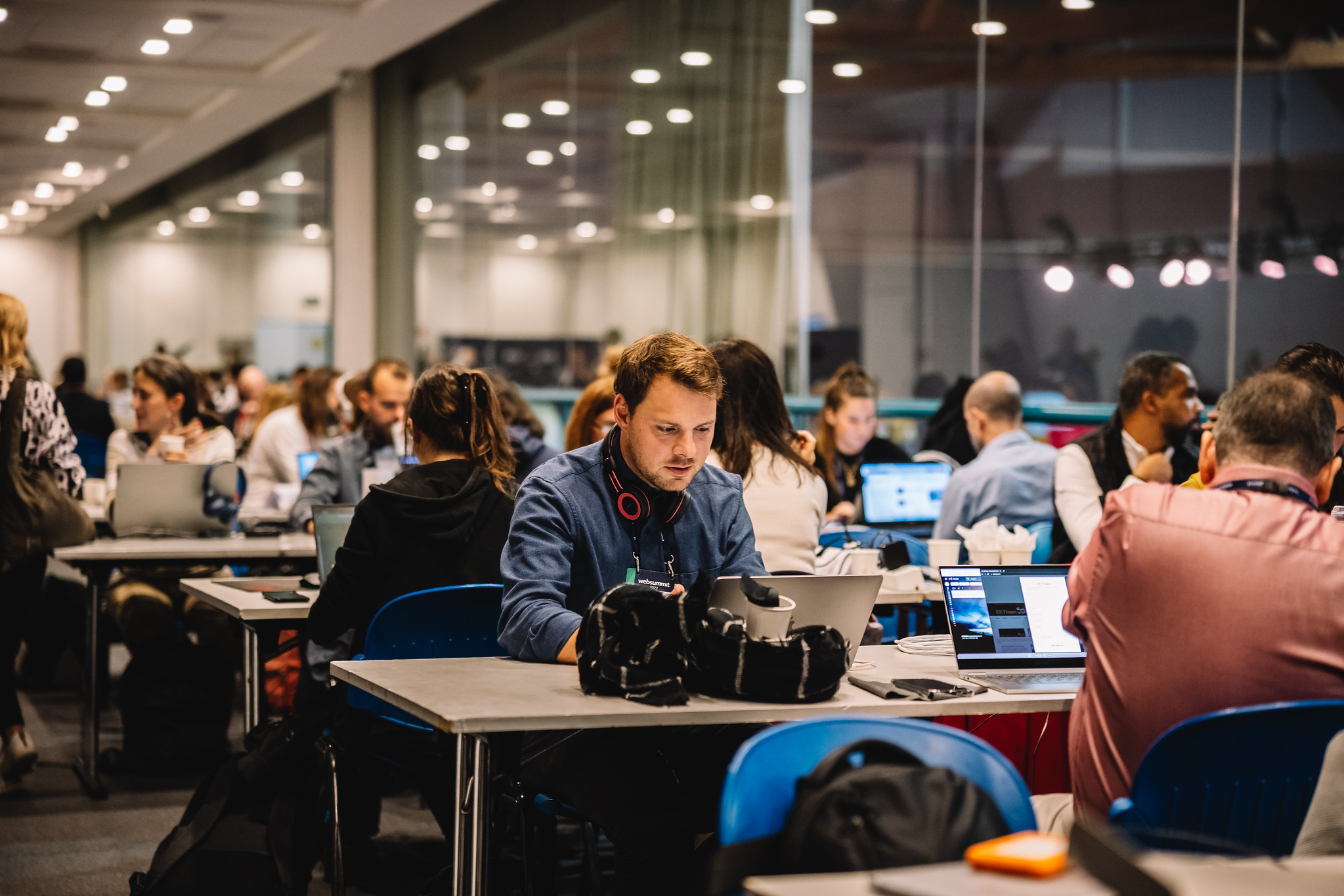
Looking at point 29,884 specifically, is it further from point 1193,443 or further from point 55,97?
point 55,97

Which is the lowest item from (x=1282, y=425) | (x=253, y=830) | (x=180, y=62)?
(x=253, y=830)

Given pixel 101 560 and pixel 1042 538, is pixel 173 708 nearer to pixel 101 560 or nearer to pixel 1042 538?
pixel 101 560

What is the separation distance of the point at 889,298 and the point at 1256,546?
5.79 meters

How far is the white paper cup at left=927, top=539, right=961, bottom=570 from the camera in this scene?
3898 mm

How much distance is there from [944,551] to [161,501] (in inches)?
114

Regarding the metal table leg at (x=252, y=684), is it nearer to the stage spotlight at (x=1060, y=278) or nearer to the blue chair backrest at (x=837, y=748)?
the blue chair backrest at (x=837, y=748)

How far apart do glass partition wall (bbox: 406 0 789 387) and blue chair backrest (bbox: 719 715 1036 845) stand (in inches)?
233

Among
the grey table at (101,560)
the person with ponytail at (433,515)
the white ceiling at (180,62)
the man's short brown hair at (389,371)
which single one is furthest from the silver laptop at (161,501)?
the white ceiling at (180,62)

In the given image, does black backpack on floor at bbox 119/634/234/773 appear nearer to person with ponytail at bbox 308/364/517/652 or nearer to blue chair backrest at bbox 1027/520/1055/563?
person with ponytail at bbox 308/364/517/652

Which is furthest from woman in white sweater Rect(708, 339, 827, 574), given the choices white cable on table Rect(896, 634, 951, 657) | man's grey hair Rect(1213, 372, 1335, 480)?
man's grey hair Rect(1213, 372, 1335, 480)

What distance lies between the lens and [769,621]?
7.18 feet

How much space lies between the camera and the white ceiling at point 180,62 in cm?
864

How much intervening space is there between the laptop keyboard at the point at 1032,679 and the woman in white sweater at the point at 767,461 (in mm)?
1018

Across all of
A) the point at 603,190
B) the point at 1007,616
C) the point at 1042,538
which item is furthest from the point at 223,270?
the point at 1007,616
